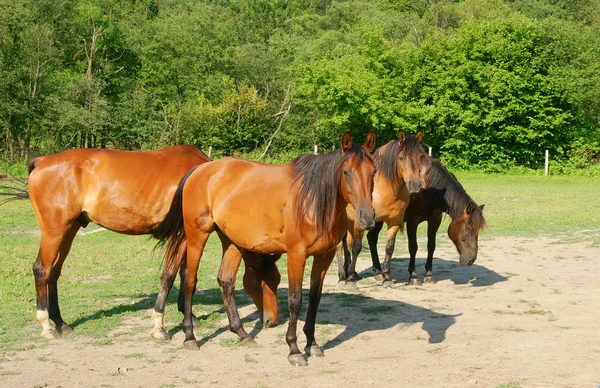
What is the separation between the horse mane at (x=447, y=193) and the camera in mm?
9898

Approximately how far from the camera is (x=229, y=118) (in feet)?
139

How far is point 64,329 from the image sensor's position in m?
7.20

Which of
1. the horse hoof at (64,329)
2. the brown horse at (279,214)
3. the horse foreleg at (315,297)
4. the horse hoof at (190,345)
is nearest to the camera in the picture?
the brown horse at (279,214)

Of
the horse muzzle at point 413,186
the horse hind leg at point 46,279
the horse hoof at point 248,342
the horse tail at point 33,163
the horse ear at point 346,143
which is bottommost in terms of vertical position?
the horse hoof at point 248,342

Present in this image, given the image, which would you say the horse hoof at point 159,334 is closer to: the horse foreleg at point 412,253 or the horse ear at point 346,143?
the horse ear at point 346,143

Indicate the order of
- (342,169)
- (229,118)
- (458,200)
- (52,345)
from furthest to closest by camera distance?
(229,118)
(458,200)
(52,345)
(342,169)

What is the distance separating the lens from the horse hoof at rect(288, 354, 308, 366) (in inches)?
238

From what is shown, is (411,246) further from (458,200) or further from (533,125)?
(533,125)

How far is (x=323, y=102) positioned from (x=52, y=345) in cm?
3792

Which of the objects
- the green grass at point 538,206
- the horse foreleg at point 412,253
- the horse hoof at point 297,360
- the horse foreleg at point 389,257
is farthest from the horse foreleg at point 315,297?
the green grass at point 538,206

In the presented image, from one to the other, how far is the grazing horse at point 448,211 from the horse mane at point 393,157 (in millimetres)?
729

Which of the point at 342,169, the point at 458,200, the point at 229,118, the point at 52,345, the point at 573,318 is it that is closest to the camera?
the point at 342,169

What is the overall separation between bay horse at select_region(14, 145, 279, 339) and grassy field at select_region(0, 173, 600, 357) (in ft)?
1.25

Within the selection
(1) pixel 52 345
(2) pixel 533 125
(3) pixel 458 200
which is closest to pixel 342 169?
(1) pixel 52 345
